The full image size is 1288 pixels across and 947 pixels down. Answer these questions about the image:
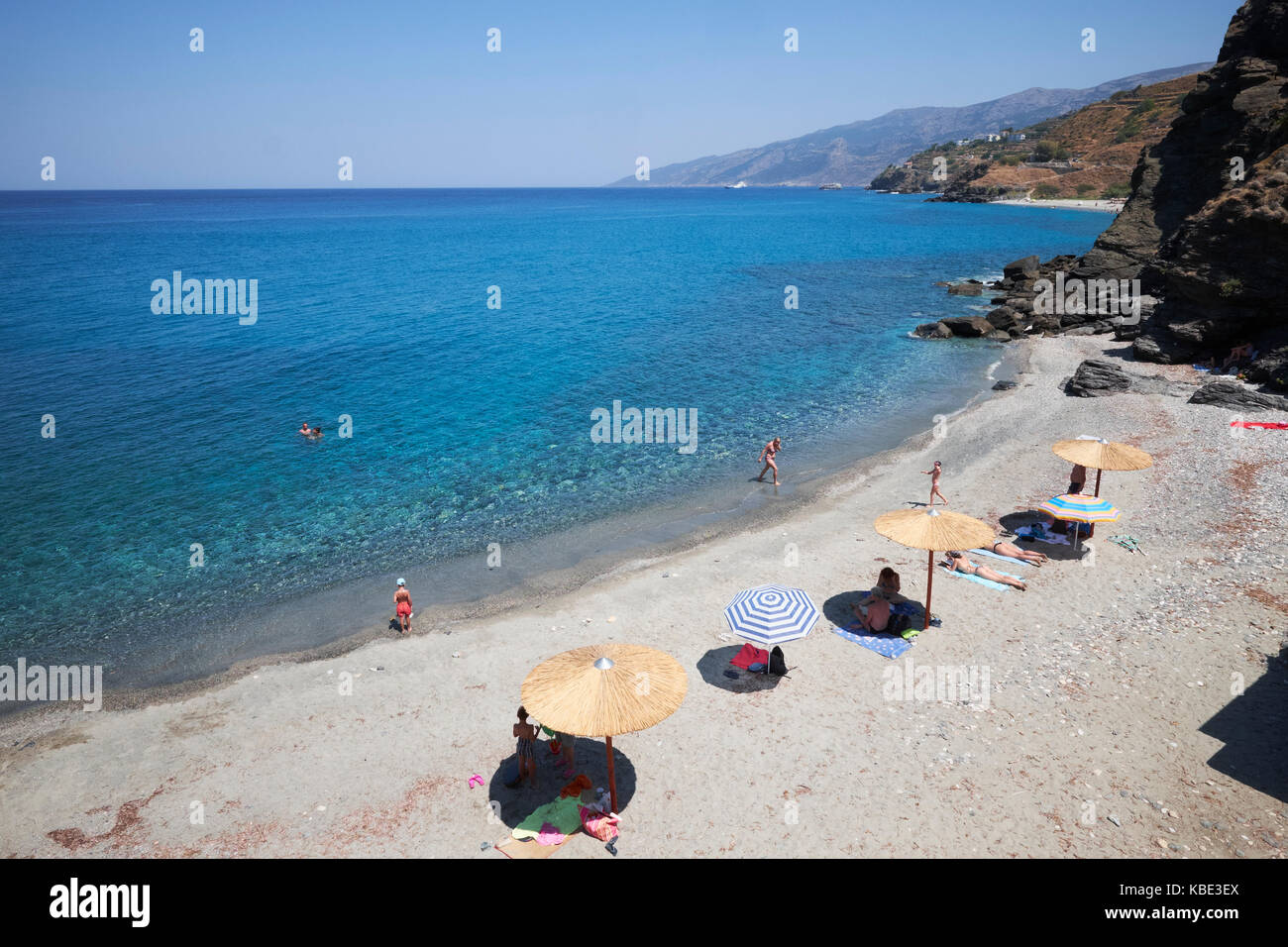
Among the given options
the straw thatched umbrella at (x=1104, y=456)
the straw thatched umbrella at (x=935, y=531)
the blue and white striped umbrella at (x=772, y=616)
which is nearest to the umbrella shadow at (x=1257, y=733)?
the straw thatched umbrella at (x=935, y=531)

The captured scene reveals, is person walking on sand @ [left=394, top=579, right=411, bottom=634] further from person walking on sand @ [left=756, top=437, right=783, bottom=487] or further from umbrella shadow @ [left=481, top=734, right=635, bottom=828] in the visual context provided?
person walking on sand @ [left=756, top=437, right=783, bottom=487]

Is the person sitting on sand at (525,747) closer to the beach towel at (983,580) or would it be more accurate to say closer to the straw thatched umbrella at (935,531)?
the straw thatched umbrella at (935,531)

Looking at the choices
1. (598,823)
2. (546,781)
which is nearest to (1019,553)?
(598,823)

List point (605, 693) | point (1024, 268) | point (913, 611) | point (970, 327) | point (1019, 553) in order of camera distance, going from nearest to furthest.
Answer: point (605, 693), point (913, 611), point (1019, 553), point (970, 327), point (1024, 268)

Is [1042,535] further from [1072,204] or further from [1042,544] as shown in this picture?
[1072,204]
